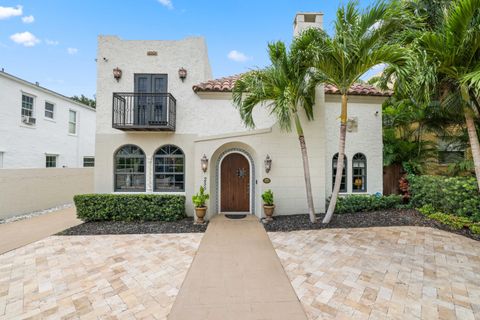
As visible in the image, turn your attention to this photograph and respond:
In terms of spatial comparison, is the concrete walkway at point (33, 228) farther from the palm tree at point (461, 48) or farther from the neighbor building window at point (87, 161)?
the palm tree at point (461, 48)

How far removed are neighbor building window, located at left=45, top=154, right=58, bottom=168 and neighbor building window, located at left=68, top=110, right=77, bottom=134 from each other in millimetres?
→ 2174

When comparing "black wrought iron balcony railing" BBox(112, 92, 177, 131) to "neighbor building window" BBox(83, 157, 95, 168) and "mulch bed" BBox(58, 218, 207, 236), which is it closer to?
"mulch bed" BBox(58, 218, 207, 236)

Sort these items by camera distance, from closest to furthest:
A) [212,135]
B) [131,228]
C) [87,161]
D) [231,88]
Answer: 1. [131,228]
2. [212,135]
3. [231,88]
4. [87,161]

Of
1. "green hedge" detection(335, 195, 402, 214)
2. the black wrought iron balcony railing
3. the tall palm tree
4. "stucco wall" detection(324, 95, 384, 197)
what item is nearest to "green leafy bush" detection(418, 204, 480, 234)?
"green hedge" detection(335, 195, 402, 214)

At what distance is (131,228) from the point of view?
23.2 ft

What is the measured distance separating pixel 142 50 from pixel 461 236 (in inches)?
532

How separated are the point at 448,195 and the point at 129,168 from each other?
12.5m

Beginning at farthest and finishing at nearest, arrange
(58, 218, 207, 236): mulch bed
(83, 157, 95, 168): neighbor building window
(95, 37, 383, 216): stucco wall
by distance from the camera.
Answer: (83, 157, 95, 168): neighbor building window → (95, 37, 383, 216): stucco wall → (58, 218, 207, 236): mulch bed

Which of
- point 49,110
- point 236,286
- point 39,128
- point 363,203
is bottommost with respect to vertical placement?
point 236,286

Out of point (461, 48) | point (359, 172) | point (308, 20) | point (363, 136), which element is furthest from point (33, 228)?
point (461, 48)

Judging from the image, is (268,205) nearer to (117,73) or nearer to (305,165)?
(305,165)

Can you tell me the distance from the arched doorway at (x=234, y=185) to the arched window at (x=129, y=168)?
11.7 feet

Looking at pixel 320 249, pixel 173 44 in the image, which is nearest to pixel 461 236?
pixel 320 249

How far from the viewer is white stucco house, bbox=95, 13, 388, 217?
837 centimetres
